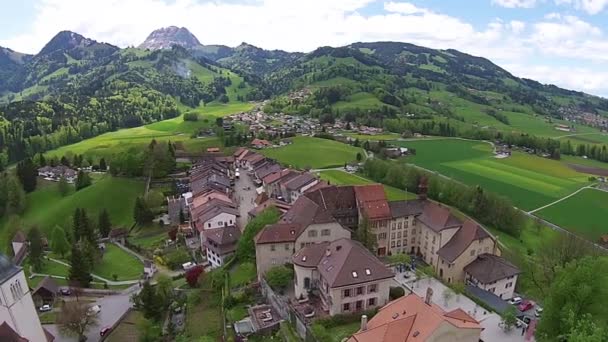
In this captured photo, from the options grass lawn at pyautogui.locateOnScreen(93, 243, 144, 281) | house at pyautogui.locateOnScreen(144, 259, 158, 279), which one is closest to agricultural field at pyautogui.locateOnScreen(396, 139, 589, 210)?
house at pyautogui.locateOnScreen(144, 259, 158, 279)

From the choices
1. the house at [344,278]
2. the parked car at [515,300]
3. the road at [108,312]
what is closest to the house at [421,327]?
the house at [344,278]

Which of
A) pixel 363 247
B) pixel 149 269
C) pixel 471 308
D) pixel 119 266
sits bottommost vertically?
pixel 119 266

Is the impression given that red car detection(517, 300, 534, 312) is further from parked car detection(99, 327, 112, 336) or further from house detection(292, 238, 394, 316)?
parked car detection(99, 327, 112, 336)

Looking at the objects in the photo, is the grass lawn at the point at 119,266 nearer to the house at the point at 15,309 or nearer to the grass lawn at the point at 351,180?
the house at the point at 15,309

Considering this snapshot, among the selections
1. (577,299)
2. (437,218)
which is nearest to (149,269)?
(437,218)

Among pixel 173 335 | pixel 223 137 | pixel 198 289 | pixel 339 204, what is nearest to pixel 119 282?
pixel 198 289

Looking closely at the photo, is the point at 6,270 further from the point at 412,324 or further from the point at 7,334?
the point at 412,324

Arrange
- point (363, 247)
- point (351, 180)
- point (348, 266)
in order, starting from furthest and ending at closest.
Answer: point (351, 180) < point (363, 247) < point (348, 266)
